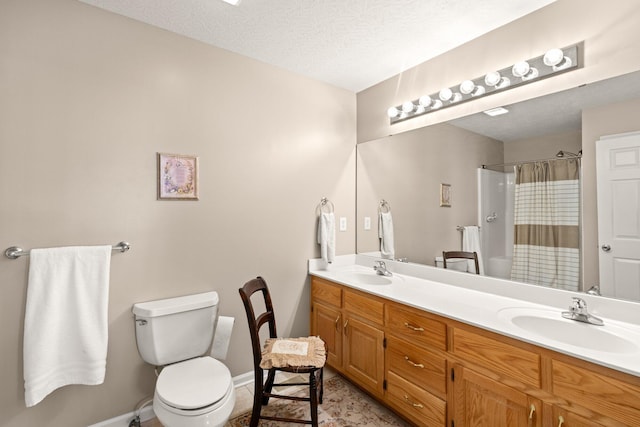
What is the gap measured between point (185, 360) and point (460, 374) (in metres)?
1.53

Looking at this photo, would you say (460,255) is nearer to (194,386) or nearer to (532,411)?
(532,411)

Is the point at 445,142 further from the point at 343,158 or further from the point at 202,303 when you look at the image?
the point at 202,303

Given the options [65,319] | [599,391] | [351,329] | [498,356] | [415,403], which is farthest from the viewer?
[351,329]

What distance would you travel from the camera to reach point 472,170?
6.62 ft

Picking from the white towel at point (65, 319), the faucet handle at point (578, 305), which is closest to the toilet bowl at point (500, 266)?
the faucet handle at point (578, 305)

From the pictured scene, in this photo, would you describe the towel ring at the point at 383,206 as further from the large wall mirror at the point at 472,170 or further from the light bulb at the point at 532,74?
the light bulb at the point at 532,74

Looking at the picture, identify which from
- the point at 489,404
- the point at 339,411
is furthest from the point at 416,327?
the point at 339,411

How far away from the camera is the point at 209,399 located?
4.74ft

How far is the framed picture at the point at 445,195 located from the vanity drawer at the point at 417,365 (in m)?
1.01

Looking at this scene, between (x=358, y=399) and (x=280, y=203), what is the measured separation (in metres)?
1.51

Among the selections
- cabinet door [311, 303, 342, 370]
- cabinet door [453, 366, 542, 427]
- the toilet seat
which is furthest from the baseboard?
cabinet door [453, 366, 542, 427]

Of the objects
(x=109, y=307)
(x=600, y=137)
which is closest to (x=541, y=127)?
(x=600, y=137)

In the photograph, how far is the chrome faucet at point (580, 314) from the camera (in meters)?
1.39

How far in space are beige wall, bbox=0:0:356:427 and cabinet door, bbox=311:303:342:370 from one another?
0.15 metres
